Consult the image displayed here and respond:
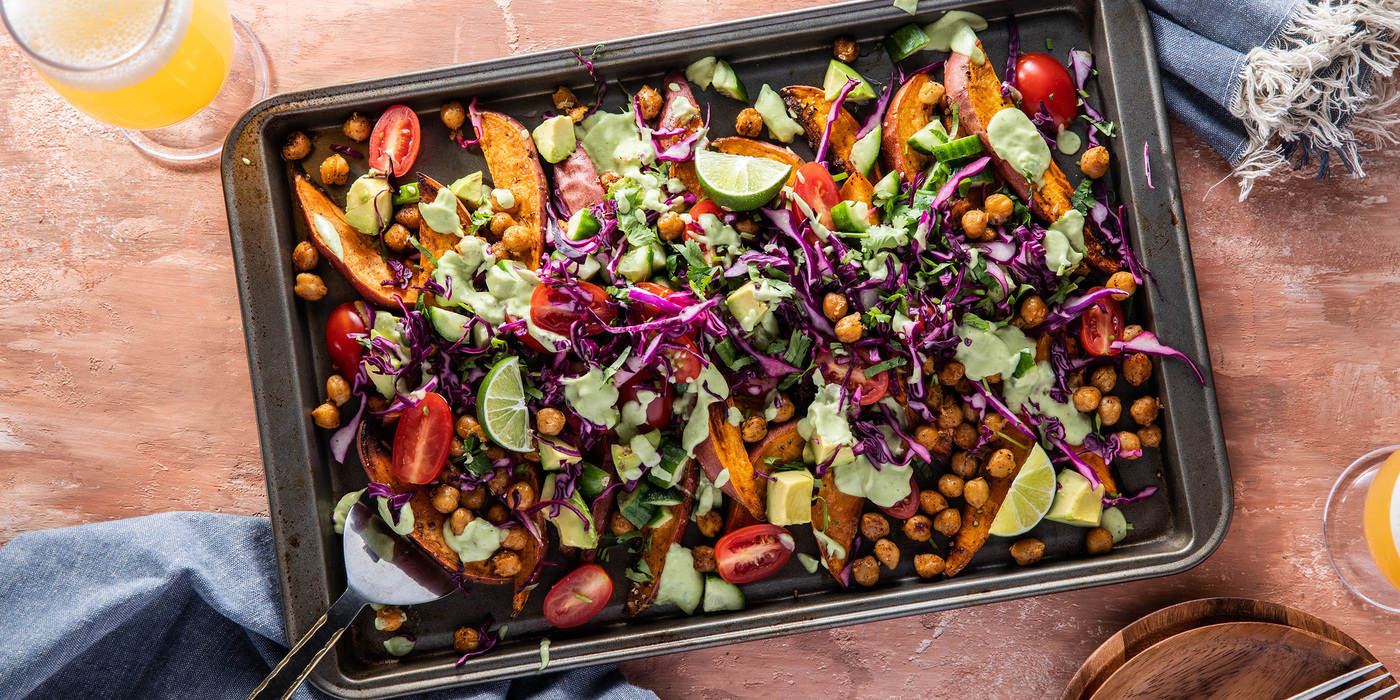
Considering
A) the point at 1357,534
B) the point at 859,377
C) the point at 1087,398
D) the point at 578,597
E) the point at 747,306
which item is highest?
the point at 747,306

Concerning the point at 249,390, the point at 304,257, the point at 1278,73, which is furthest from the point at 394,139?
the point at 1278,73

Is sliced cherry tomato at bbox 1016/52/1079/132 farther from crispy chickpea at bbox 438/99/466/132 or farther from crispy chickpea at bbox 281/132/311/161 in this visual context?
crispy chickpea at bbox 281/132/311/161

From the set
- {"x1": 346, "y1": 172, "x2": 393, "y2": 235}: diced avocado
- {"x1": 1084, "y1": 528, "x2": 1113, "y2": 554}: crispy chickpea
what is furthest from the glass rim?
{"x1": 1084, "y1": 528, "x2": 1113, "y2": 554}: crispy chickpea

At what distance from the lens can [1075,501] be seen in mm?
2582

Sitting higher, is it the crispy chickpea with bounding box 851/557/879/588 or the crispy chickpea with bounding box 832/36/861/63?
the crispy chickpea with bounding box 832/36/861/63

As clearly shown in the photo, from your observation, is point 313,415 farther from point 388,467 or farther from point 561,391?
point 561,391

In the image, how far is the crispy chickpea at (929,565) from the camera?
2623 mm

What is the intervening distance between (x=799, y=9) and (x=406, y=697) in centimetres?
275

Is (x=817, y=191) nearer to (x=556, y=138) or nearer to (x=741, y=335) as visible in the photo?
(x=741, y=335)

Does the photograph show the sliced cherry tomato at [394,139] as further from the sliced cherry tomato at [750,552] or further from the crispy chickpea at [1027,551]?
the crispy chickpea at [1027,551]

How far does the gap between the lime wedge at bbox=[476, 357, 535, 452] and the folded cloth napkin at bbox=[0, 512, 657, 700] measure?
90 centimetres

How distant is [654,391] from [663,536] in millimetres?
522

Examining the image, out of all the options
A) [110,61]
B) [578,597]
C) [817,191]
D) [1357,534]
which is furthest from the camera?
[1357,534]

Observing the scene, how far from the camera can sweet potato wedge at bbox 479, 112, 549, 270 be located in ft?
8.53
